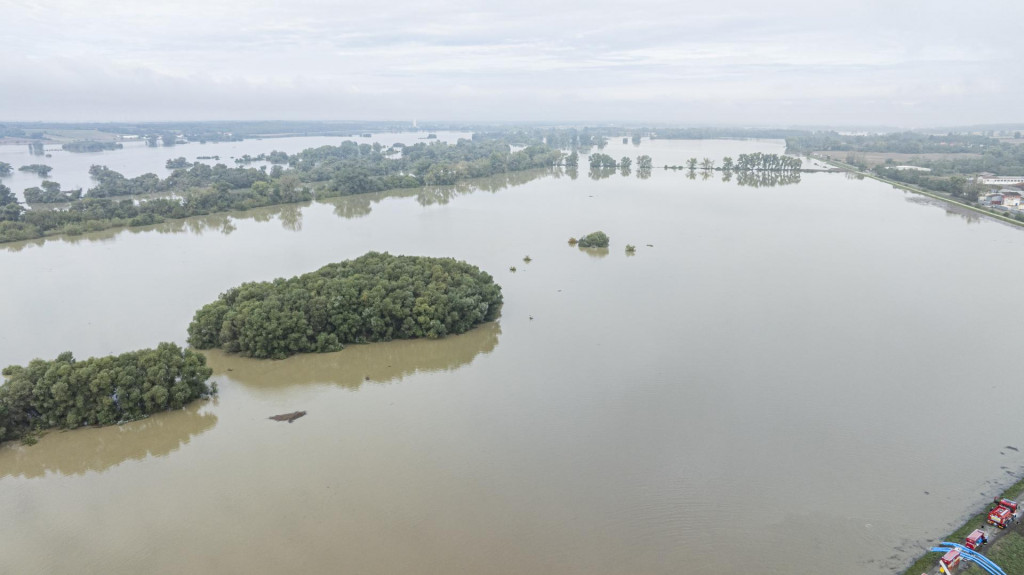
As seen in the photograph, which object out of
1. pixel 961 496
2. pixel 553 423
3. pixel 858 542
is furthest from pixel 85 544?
pixel 961 496

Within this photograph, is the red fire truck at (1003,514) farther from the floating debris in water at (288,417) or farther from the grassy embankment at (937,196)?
the grassy embankment at (937,196)

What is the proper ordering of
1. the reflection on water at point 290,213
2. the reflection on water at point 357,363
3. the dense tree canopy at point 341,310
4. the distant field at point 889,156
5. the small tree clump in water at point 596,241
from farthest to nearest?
the distant field at point 889,156 → the reflection on water at point 290,213 → the small tree clump in water at point 596,241 → the dense tree canopy at point 341,310 → the reflection on water at point 357,363

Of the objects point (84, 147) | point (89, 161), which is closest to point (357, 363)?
point (89, 161)

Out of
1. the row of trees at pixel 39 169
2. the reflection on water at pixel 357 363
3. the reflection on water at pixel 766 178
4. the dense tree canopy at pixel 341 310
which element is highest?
the row of trees at pixel 39 169

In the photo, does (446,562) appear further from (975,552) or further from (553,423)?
(975,552)

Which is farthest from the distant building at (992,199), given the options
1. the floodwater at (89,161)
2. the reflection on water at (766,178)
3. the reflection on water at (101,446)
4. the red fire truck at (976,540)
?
the floodwater at (89,161)

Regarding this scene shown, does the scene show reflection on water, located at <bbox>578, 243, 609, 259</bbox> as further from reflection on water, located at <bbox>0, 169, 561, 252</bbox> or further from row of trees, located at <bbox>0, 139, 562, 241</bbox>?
row of trees, located at <bbox>0, 139, 562, 241</bbox>

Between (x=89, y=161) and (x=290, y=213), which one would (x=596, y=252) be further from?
(x=89, y=161)
